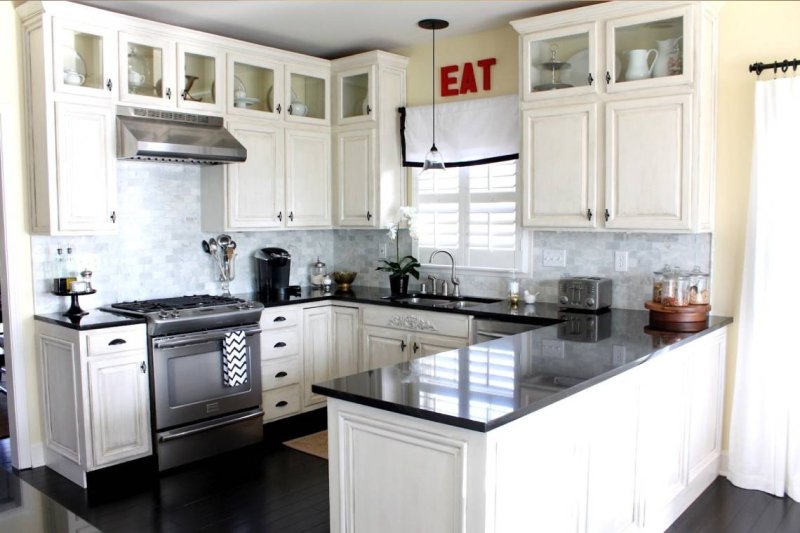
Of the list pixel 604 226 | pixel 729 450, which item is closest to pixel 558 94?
pixel 604 226

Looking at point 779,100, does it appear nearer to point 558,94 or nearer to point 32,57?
point 558,94

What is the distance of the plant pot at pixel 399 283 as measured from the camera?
491 cm

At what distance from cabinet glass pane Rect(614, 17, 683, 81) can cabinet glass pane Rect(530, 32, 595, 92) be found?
8.3 inches


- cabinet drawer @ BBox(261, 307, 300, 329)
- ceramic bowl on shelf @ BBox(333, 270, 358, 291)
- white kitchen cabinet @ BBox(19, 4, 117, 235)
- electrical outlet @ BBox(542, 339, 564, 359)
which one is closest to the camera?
electrical outlet @ BBox(542, 339, 564, 359)

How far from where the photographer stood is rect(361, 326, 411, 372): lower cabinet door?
454 centimetres

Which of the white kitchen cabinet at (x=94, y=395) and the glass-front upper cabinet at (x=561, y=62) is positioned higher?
the glass-front upper cabinet at (x=561, y=62)

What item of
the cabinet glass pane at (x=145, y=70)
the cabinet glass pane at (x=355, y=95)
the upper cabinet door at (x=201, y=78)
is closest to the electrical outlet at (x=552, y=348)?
the cabinet glass pane at (x=355, y=95)

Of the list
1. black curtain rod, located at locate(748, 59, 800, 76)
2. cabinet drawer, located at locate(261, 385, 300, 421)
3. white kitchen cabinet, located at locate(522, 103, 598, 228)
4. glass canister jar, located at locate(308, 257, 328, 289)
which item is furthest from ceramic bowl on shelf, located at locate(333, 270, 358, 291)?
black curtain rod, located at locate(748, 59, 800, 76)

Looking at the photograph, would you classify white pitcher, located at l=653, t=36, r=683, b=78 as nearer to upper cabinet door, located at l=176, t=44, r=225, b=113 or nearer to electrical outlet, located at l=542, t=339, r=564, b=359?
electrical outlet, located at l=542, t=339, r=564, b=359

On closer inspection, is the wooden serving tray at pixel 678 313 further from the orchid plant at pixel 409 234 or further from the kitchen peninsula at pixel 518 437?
the orchid plant at pixel 409 234

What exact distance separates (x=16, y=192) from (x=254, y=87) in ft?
5.51

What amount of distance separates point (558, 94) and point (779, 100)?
1138 mm

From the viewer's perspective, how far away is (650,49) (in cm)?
366

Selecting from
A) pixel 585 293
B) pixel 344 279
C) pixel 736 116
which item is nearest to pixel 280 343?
pixel 344 279
